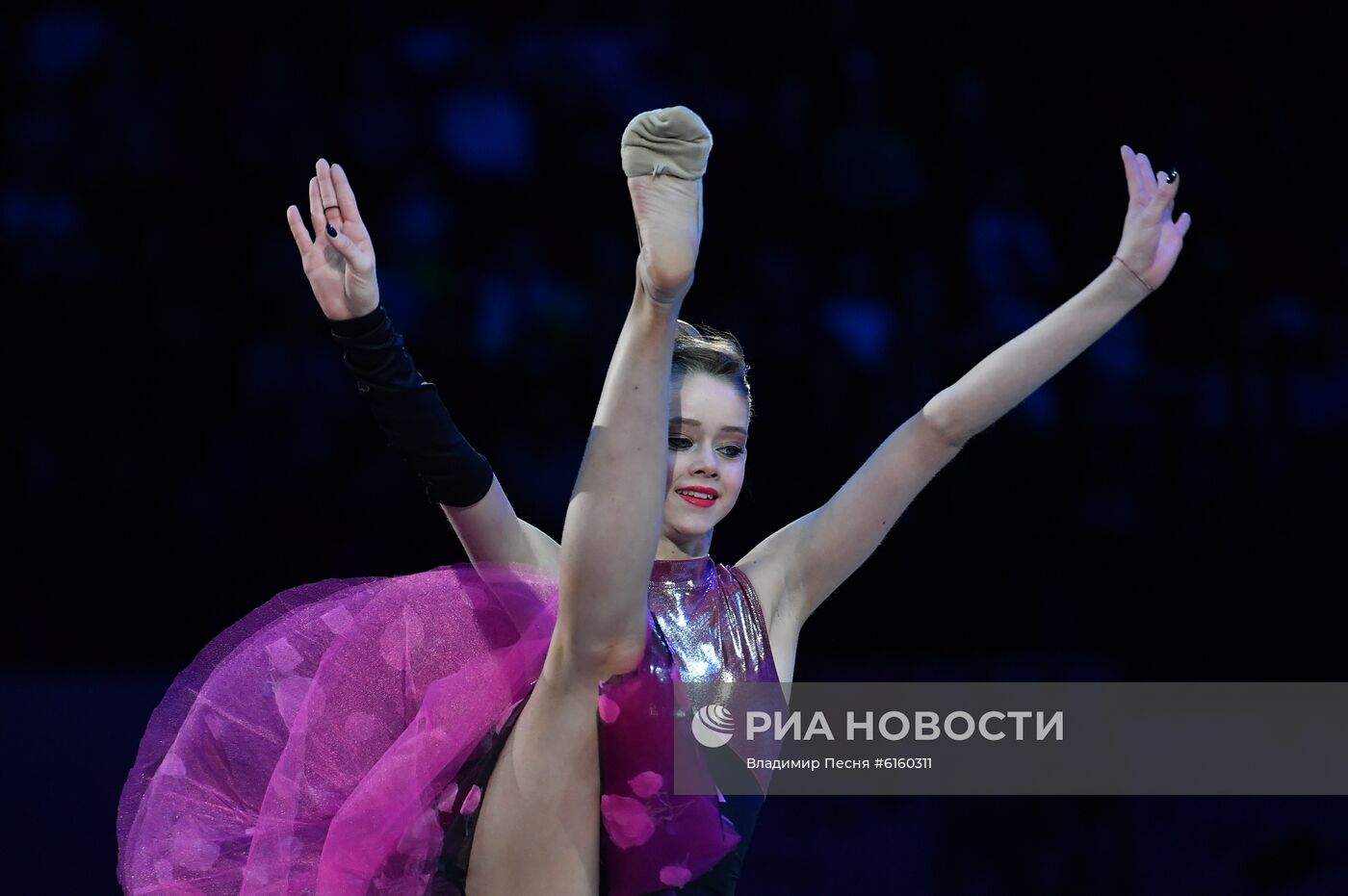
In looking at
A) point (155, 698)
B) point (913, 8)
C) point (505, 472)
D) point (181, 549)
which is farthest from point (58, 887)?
point (913, 8)

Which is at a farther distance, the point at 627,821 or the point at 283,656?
the point at 283,656

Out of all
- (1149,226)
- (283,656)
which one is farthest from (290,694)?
(1149,226)

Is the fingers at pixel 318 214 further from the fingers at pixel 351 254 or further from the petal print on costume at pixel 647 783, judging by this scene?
the petal print on costume at pixel 647 783

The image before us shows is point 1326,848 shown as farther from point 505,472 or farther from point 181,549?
point 181,549

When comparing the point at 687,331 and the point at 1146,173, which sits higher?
the point at 1146,173

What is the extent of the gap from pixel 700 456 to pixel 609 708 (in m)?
0.46

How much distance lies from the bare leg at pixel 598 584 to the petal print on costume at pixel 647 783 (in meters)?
0.05

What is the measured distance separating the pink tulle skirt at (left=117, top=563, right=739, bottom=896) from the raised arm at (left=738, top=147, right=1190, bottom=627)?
428 millimetres

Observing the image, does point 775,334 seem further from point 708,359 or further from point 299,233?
point 299,233

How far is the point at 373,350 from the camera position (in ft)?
5.36

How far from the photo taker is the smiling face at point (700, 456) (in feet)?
6.30

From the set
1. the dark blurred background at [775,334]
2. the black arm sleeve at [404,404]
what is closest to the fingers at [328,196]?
the black arm sleeve at [404,404]

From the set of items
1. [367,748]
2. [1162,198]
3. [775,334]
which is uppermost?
[775,334]

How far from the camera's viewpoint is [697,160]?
149cm
